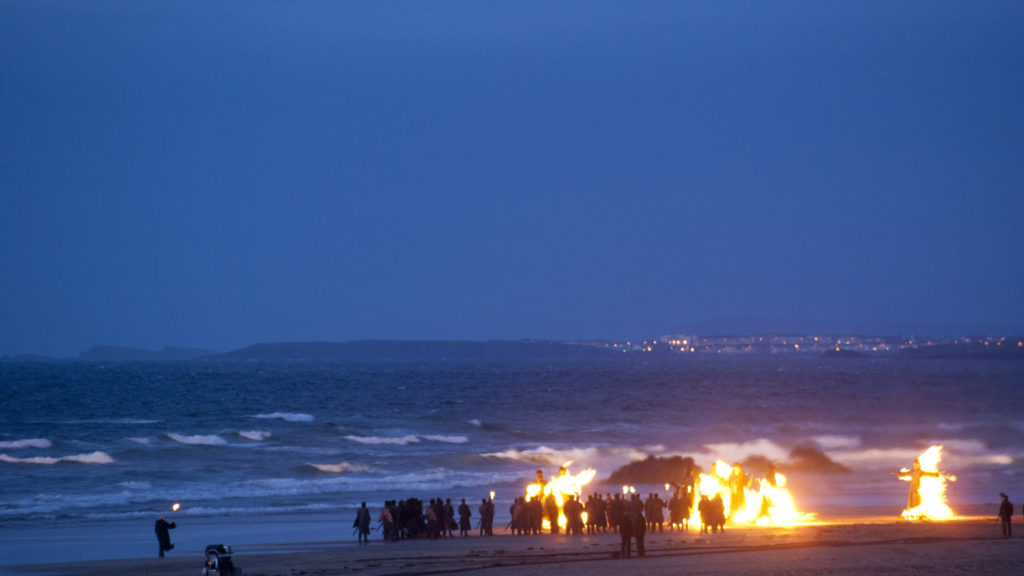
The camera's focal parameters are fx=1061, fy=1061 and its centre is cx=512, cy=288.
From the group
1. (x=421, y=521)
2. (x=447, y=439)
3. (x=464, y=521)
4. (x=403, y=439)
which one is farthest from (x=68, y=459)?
(x=464, y=521)

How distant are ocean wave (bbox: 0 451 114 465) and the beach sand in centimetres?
2432

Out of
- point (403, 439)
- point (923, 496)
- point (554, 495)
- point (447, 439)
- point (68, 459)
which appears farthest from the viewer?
point (447, 439)

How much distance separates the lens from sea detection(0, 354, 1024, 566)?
30672mm

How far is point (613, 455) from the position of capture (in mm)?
50469

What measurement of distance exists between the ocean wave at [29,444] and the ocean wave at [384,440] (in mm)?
15069

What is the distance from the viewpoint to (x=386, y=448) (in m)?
52.2

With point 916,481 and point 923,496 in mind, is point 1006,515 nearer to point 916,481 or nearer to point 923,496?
point 916,481

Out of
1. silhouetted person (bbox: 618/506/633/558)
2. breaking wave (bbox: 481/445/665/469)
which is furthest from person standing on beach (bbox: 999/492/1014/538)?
breaking wave (bbox: 481/445/665/469)

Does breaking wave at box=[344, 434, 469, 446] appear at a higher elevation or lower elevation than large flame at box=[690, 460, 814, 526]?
higher

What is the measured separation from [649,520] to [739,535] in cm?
288

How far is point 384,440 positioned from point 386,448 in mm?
3698

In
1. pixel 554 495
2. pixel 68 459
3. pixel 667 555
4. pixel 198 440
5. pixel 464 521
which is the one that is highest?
pixel 198 440

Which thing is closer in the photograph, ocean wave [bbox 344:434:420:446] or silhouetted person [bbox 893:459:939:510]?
silhouetted person [bbox 893:459:939:510]

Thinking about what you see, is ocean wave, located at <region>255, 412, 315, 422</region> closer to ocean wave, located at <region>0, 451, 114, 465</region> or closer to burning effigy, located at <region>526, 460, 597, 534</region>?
ocean wave, located at <region>0, 451, 114, 465</region>
